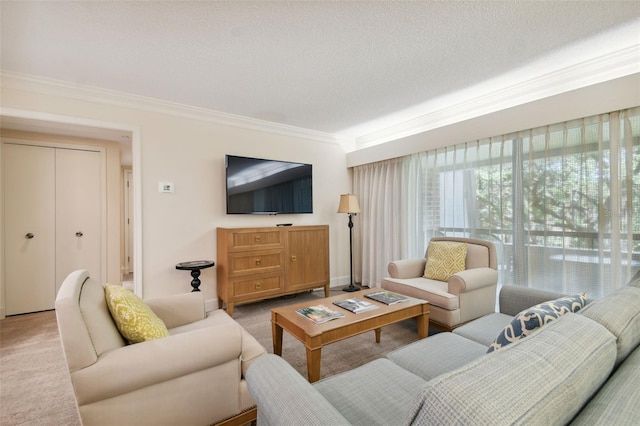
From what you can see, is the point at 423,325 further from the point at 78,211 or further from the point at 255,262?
the point at 78,211

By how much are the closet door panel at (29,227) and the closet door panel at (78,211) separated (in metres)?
0.07

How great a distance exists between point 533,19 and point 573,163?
4.40 ft

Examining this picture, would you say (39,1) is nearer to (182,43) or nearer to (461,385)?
(182,43)

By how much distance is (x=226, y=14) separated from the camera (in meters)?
1.80

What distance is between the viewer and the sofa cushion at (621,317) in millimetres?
863

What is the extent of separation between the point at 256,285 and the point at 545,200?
3156 mm

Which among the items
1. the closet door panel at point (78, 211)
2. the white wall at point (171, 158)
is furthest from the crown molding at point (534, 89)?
the closet door panel at point (78, 211)

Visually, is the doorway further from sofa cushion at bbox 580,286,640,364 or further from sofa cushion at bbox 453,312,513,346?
sofa cushion at bbox 580,286,640,364

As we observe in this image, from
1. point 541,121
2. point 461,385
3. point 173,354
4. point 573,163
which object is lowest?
point 173,354

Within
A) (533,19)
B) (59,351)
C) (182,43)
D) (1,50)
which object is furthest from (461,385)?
(1,50)

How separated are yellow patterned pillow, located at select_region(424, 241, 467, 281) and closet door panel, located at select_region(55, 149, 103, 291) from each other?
14.0ft

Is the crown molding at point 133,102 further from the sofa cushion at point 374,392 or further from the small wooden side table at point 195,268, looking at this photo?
the sofa cushion at point 374,392

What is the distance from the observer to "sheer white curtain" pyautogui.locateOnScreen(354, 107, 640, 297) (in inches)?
88.2

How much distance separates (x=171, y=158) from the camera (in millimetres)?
3266
